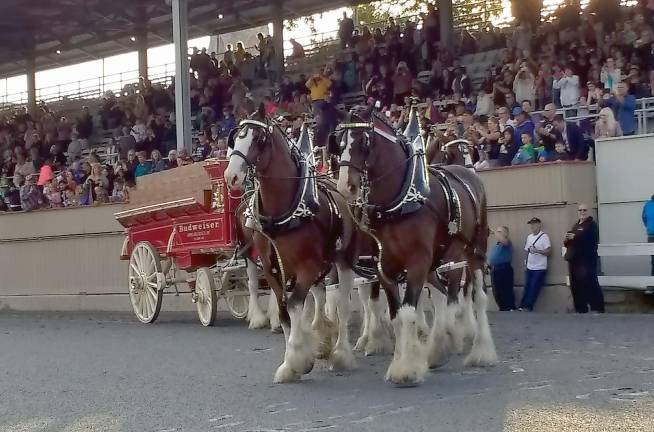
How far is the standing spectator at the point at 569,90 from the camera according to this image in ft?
54.3

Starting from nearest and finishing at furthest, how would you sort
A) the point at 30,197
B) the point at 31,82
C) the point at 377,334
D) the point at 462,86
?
the point at 377,334 < the point at 462,86 < the point at 30,197 < the point at 31,82

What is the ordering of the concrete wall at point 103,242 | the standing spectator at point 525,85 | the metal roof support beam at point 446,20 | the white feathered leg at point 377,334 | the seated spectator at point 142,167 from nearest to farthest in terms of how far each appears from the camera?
the white feathered leg at point 377,334 → the concrete wall at point 103,242 → the standing spectator at point 525,85 → the seated spectator at point 142,167 → the metal roof support beam at point 446,20

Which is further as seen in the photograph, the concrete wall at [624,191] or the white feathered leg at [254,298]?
the concrete wall at [624,191]

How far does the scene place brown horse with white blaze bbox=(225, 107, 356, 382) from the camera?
27.4 ft

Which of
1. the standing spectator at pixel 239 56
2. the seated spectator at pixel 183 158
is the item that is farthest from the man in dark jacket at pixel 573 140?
the standing spectator at pixel 239 56

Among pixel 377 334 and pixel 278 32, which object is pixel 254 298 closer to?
pixel 377 334

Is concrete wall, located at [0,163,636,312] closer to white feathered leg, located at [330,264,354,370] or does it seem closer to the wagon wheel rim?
the wagon wheel rim

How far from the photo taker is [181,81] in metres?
19.9

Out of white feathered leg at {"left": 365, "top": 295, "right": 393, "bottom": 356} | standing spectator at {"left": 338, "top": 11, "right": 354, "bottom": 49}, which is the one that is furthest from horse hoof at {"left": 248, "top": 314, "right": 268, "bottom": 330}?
standing spectator at {"left": 338, "top": 11, "right": 354, "bottom": 49}

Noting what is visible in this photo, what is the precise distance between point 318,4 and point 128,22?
220 inches

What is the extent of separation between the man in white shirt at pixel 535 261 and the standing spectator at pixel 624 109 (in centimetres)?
212

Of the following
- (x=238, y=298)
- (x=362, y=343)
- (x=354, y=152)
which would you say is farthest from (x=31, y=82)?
(x=354, y=152)

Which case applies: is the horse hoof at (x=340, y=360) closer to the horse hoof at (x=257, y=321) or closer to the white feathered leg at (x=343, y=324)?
the white feathered leg at (x=343, y=324)

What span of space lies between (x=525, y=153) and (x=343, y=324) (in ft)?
22.8
